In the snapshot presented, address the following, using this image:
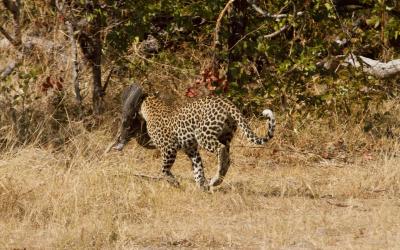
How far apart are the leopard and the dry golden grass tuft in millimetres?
226

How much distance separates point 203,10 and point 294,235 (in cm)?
404

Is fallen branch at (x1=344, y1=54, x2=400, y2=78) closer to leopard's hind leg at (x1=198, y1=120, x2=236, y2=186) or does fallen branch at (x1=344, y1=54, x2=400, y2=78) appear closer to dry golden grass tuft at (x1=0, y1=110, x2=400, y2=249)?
dry golden grass tuft at (x1=0, y1=110, x2=400, y2=249)

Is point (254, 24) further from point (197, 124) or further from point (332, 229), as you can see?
point (332, 229)

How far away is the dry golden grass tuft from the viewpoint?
698 cm

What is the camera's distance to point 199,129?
28.4ft

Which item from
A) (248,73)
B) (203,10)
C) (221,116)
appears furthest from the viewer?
(248,73)

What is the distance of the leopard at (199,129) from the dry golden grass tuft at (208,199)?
8.9 inches

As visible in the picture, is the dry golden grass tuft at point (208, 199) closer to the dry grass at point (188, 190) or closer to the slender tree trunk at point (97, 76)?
the dry grass at point (188, 190)

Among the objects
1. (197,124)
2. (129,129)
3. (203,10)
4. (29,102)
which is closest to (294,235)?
(197,124)

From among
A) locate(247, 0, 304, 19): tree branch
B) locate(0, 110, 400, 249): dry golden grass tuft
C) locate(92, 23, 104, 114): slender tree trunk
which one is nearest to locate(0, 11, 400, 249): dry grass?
locate(0, 110, 400, 249): dry golden grass tuft

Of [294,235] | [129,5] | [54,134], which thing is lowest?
[54,134]

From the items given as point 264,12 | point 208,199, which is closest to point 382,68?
point 264,12

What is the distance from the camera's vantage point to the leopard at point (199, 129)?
335 inches

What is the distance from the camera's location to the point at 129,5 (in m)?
10.7
